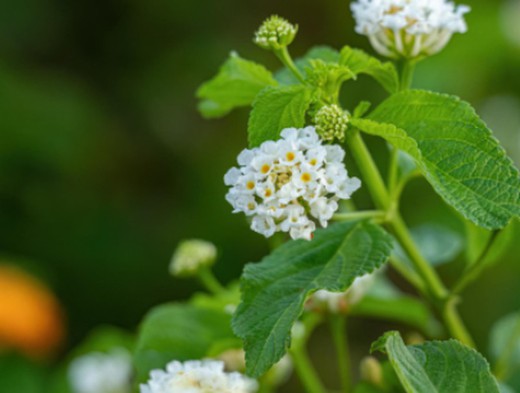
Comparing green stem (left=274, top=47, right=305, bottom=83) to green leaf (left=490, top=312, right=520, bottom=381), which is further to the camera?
green leaf (left=490, top=312, right=520, bottom=381)

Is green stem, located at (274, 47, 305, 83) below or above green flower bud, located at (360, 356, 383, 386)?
above

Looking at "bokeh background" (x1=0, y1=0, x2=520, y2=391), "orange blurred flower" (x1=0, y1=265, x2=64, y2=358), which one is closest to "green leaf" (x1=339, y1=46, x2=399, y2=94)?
"orange blurred flower" (x1=0, y1=265, x2=64, y2=358)

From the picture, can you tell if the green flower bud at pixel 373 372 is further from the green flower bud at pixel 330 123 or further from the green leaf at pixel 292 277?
the green flower bud at pixel 330 123

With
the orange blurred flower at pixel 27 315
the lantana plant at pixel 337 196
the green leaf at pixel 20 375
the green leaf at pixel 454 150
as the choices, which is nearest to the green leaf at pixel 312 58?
the lantana plant at pixel 337 196

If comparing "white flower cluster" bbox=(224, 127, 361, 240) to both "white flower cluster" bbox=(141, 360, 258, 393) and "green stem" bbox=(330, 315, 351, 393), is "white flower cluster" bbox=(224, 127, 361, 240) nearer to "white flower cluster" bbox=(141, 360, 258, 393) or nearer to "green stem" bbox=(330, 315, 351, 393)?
"white flower cluster" bbox=(141, 360, 258, 393)

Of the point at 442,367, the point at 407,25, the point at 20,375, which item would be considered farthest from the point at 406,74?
the point at 20,375

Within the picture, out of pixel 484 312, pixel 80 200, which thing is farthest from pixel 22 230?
pixel 484 312
